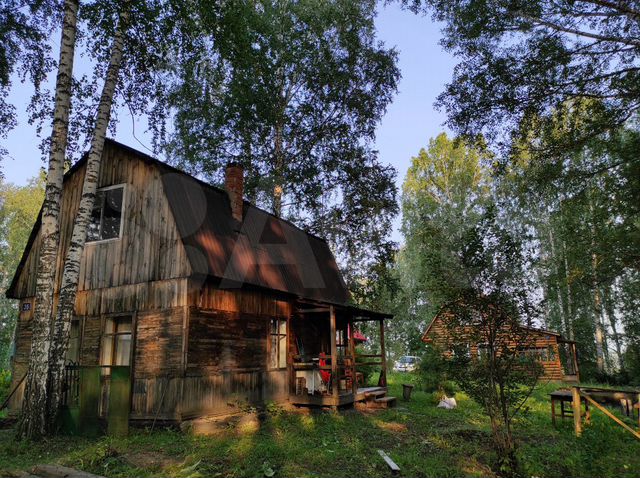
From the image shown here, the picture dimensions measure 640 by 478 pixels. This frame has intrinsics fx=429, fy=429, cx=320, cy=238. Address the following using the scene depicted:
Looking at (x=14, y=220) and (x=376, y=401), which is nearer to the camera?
(x=376, y=401)

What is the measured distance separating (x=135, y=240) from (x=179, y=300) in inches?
94.8

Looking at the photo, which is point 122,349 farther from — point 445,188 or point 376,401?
point 445,188

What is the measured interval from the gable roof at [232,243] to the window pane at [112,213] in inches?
51.9

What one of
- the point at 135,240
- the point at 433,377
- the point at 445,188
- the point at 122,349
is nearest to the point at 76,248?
the point at 135,240

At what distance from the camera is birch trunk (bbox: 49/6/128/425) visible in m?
9.50

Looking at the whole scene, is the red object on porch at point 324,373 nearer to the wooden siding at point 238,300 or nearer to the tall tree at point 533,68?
the wooden siding at point 238,300

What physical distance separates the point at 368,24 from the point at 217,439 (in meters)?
21.7

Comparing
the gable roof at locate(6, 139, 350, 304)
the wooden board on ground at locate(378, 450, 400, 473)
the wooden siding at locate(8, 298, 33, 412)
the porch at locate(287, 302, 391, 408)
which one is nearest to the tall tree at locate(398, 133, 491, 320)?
the porch at locate(287, 302, 391, 408)

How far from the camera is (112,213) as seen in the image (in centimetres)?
1240

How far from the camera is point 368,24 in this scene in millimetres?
23125

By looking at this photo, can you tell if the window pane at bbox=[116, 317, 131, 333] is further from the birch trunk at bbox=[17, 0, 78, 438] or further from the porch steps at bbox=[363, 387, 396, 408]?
the porch steps at bbox=[363, 387, 396, 408]

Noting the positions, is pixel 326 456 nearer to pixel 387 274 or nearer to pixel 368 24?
pixel 387 274

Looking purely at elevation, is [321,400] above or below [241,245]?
below

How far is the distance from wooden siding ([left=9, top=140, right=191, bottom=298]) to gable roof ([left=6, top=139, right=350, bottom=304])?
265 mm
